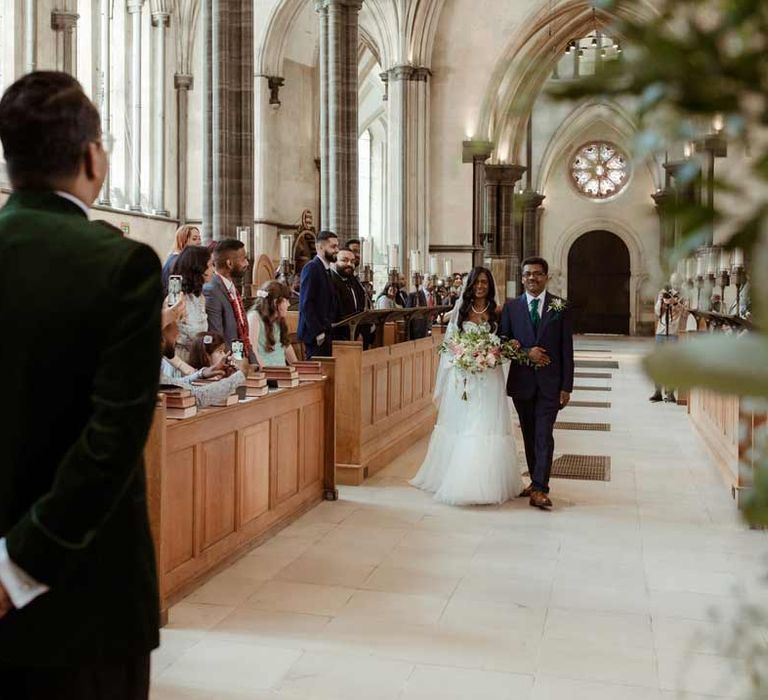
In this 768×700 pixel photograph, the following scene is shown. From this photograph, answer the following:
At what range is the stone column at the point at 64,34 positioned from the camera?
56.5ft

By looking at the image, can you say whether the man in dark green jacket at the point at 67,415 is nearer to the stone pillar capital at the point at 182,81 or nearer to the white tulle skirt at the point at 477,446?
the white tulle skirt at the point at 477,446

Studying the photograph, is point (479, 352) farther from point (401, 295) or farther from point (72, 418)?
point (401, 295)

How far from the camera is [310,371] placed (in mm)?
6566

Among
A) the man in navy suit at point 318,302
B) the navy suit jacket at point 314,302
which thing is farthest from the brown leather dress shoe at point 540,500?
the navy suit jacket at point 314,302

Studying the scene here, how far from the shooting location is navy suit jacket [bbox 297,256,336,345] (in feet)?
24.4

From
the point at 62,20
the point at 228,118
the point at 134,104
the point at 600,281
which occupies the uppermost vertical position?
the point at 62,20

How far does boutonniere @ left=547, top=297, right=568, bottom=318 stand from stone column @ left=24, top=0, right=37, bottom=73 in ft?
44.1

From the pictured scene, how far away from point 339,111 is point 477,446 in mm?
10914

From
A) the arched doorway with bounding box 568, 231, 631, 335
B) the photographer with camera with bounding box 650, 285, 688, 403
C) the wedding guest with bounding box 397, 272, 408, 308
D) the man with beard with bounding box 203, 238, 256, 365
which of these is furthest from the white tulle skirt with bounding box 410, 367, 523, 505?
the arched doorway with bounding box 568, 231, 631, 335

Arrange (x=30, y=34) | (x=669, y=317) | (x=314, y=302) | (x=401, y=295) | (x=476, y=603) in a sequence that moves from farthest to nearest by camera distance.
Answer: (x=30, y=34) → (x=401, y=295) → (x=669, y=317) → (x=314, y=302) → (x=476, y=603)

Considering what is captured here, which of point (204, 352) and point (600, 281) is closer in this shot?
point (204, 352)

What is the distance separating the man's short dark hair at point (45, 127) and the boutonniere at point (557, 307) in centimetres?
501

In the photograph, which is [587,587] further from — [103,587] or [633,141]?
[633,141]

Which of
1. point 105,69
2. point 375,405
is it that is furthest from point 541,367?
point 105,69
